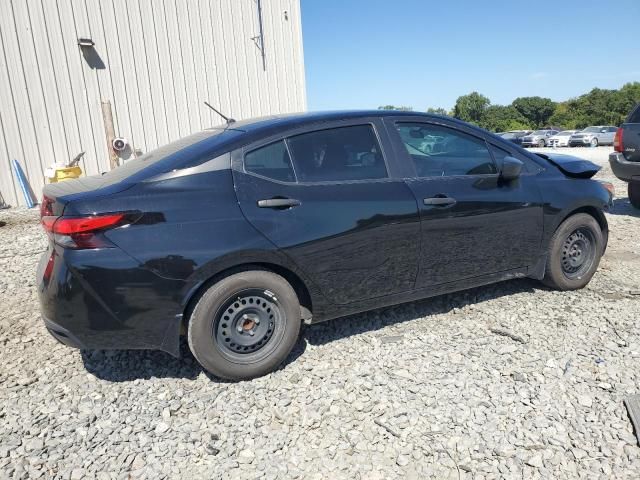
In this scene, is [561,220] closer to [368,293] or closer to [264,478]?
[368,293]

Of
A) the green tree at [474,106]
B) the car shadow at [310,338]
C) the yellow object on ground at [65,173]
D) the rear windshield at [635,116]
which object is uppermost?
the green tree at [474,106]

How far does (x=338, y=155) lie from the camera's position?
3.14 meters

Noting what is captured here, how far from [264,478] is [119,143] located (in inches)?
345

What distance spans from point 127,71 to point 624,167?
9.12 meters

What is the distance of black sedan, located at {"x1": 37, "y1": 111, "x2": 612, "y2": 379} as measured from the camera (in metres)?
2.54

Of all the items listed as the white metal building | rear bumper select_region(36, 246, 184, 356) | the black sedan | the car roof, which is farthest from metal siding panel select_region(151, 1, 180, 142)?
rear bumper select_region(36, 246, 184, 356)

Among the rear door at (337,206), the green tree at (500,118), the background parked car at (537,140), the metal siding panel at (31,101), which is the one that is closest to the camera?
the rear door at (337,206)

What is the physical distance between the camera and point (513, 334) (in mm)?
3377

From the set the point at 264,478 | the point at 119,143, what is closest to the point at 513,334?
the point at 264,478

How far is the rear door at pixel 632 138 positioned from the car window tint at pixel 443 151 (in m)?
4.55

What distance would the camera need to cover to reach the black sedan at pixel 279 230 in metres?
2.54

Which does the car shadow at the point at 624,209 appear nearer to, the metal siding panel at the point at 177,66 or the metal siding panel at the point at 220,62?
the metal siding panel at the point at 220,62

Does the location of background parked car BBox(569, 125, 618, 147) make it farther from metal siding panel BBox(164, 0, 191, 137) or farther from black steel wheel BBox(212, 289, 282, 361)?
black steel wheel BBox(212, 289, 282, 361)

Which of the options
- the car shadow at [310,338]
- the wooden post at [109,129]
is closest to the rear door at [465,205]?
the car shadow at [310,338]
